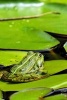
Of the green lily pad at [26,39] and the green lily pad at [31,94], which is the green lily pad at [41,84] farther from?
the green lily pad at [26,39]

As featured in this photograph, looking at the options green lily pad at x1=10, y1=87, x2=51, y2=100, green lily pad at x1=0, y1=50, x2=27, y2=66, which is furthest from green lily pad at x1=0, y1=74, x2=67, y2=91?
green lily pad at x1=0, y1=50, x2=27, y2=66

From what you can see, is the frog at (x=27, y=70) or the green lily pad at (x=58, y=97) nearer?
the green lily pad at (x=58, y=97)

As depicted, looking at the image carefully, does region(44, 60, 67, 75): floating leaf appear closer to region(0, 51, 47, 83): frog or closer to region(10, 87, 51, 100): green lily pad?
region(0, 51, 47, 83): frog

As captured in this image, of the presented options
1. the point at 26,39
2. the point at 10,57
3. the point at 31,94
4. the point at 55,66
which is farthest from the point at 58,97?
the point at 26,39

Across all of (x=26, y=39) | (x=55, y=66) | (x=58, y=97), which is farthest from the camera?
(x=26, y=39)

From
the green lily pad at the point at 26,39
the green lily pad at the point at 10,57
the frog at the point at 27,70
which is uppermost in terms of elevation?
the green lily pad at the point at 26,39

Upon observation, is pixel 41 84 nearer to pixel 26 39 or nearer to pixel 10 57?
pixel 10 57

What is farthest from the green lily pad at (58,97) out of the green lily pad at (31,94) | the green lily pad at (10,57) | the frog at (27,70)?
the green lily pad at (10,57)
